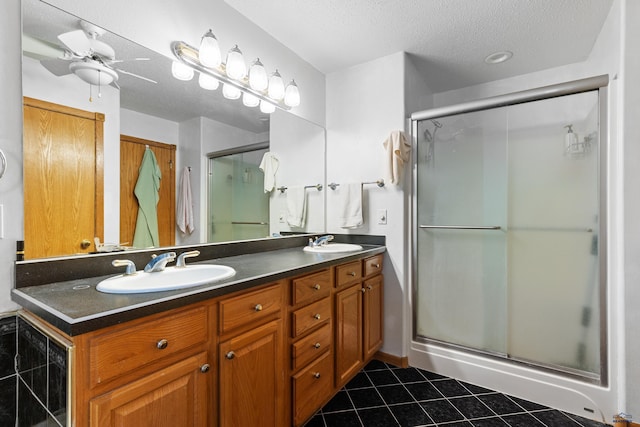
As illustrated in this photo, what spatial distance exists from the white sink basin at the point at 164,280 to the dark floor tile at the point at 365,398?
119 centimetres

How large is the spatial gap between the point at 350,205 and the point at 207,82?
4.29 feet

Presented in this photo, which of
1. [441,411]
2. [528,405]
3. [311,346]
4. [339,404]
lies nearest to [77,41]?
[311,346]

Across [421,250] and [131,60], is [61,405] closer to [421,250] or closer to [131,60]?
[131,60]

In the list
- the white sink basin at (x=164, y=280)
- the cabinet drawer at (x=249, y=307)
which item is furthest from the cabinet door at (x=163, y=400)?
the white sink basin at (x=164, y=280)

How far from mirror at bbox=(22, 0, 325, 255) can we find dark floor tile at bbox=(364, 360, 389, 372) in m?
1.21

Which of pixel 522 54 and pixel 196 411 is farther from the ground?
pixel 522 54

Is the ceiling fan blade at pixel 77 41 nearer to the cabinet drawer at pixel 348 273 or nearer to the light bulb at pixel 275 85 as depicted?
the light bulb at pixel 275 85

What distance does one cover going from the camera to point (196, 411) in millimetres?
1017

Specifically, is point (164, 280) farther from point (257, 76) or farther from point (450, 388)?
point (450, 388)

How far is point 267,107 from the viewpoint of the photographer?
213 centimetres

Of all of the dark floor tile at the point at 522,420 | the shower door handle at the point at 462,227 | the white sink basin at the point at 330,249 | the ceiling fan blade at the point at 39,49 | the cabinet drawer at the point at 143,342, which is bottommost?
the dark floor tile at the point at 522,420

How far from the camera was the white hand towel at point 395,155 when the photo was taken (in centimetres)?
220

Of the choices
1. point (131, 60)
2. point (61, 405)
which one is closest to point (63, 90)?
point (131, 60)

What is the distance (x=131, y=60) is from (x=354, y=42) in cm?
144
